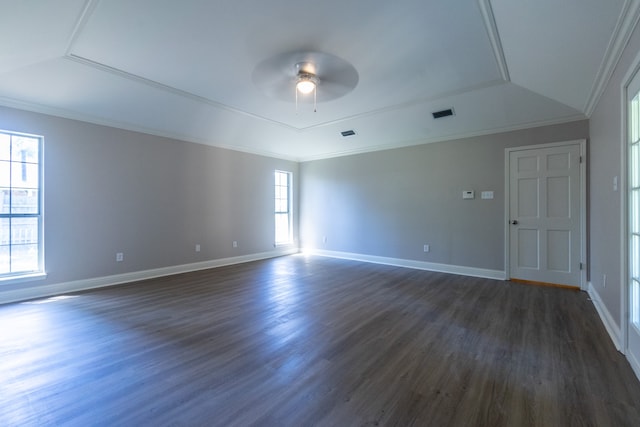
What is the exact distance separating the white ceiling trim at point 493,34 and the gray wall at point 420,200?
1613 millimetres

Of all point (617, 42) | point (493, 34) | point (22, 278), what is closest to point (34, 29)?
point (22, 278)

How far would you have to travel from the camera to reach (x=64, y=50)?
2.92 meters

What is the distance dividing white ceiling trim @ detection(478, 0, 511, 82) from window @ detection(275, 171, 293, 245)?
199 inches

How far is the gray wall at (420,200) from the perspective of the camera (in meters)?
4.71

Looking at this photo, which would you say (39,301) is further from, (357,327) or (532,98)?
(532,98)

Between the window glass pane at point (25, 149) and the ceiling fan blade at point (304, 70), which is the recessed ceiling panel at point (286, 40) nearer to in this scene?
the ceiling fan blade at point (304, 70)

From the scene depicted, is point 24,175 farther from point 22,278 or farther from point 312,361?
point 312,361

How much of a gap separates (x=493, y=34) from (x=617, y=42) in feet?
3.03

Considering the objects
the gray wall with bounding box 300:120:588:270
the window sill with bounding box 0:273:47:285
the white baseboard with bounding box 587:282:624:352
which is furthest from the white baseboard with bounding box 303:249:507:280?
the window sill with bounding box 0:273:47:285

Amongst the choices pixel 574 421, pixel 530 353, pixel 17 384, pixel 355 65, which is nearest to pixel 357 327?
pixel 530 353

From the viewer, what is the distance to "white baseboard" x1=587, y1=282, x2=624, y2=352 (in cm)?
237

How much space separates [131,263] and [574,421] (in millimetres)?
5425

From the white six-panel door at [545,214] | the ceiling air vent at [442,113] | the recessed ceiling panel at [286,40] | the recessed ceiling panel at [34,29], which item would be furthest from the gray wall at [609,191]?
the recessed ceiling panel at [34,29]

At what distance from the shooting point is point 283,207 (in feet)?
24.0
